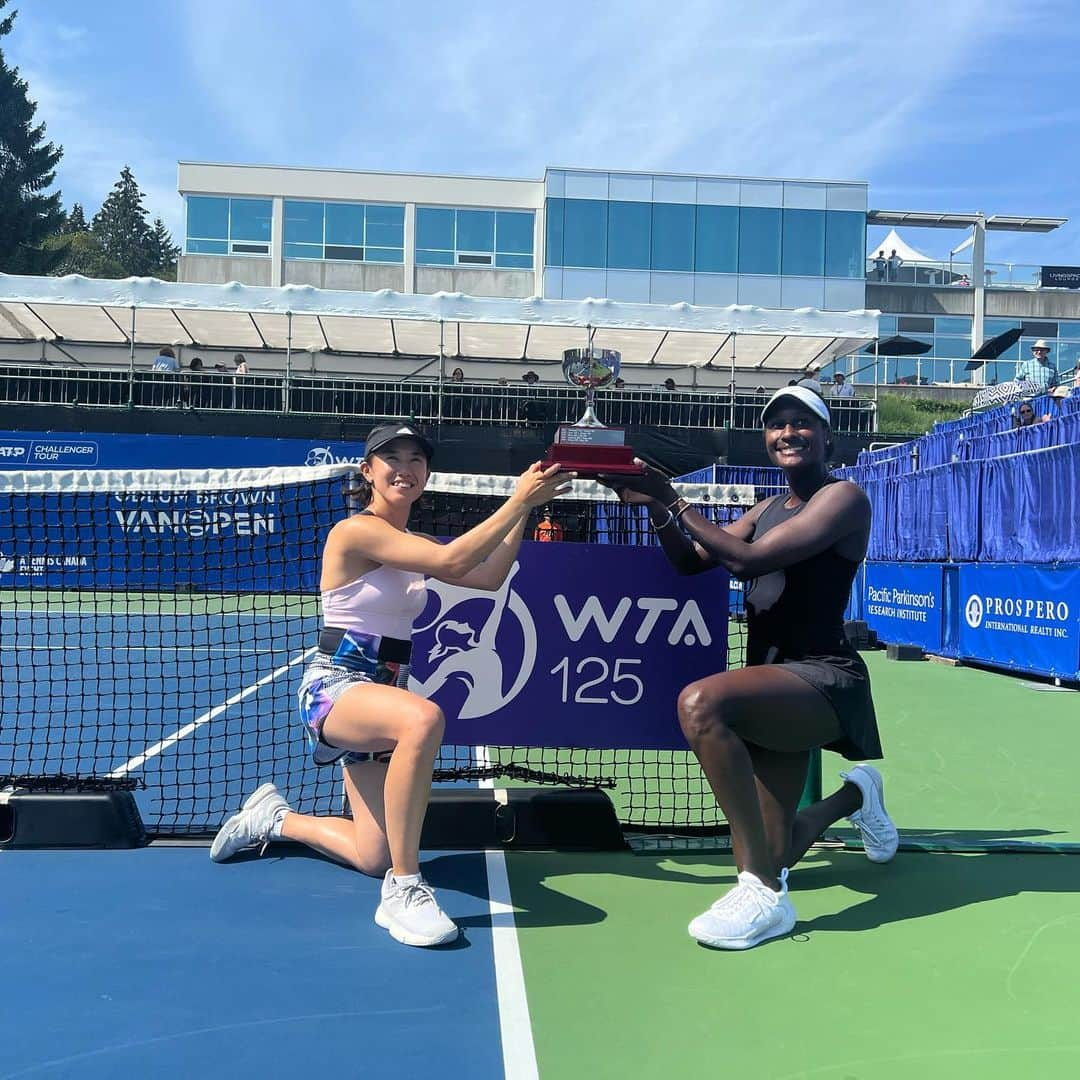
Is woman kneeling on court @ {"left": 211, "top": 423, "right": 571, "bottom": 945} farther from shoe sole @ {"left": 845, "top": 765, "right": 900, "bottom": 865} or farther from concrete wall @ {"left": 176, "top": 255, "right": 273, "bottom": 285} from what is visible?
concrete wall @ {"left": 176, "top": 255, "right": 273, "bottom": 285}

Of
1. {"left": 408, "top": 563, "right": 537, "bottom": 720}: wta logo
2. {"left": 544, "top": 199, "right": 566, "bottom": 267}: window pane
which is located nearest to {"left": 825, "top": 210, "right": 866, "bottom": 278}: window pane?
{"left": 544, "top": 199, "right": 566, "bottom": 267}: window pane

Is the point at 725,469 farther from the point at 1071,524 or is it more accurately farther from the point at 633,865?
the point at 633,865

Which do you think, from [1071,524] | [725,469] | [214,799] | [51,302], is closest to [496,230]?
[51,302]

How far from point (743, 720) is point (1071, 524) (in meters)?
8.82

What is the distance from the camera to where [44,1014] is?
3.07 metres

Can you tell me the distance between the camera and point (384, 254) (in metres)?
40.1

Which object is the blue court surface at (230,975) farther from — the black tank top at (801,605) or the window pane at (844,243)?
the window pane at (844,243)

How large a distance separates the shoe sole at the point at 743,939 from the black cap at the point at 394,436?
1.94 m

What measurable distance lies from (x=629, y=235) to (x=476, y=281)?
18.9 ft

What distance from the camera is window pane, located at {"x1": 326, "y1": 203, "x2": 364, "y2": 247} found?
4006cm

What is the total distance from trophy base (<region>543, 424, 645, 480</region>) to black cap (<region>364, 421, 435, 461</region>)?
508 millimetres

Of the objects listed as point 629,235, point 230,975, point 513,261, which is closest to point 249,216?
point 513,261

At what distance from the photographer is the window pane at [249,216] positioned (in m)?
39.8

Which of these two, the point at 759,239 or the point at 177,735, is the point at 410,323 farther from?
the point at 759,239
